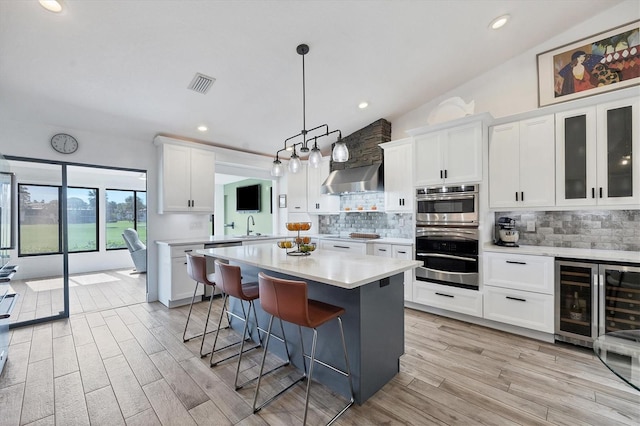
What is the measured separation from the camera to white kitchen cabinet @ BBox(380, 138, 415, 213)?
4.23 m

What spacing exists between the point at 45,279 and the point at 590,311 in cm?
644

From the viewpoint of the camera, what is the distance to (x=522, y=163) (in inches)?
125

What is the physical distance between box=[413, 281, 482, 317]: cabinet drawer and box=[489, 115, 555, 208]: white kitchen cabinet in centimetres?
112

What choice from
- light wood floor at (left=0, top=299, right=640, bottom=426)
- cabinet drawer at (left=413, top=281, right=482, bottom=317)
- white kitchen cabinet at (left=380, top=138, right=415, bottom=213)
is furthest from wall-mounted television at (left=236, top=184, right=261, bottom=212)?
cabinet drawer at (left=413, top=281, right=482, bottom=317)

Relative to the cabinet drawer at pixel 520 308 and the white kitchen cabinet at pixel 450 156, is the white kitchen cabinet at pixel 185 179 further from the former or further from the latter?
the cabinet drawer at pixel 520 308

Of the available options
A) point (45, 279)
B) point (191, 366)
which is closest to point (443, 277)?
point (191, 366)

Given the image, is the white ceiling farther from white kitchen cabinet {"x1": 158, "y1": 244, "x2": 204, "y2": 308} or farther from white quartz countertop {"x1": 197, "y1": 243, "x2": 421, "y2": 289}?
white quartz countertop {"x1": 197, "y1": 243, "x2": 421, "y2": 289}

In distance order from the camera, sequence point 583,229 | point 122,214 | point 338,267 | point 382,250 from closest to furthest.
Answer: point 338,267, point 583,229, point 382,250, point 122,214

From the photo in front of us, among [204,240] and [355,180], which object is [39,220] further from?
[355,180]

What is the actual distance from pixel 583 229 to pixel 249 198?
6.31m

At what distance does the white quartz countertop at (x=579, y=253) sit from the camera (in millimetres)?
2496

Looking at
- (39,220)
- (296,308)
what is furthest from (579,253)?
(39,220)

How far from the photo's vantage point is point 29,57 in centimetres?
247

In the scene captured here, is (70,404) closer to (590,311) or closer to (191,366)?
(191,366)
